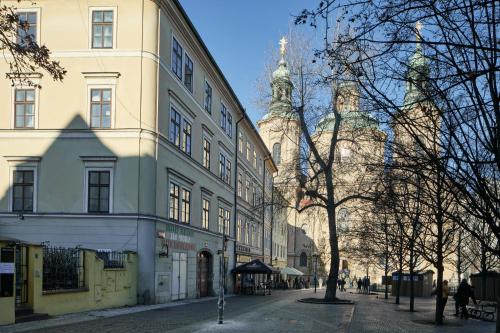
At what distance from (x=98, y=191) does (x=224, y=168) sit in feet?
59.1

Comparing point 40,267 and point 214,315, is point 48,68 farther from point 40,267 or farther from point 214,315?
point 214,315

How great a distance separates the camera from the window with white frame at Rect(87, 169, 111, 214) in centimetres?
2788

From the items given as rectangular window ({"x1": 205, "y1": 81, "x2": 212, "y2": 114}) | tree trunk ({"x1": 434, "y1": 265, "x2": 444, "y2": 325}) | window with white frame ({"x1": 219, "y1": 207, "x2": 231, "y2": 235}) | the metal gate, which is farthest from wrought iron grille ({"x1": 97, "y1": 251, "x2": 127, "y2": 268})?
window with white frame ({"x1": 219, "y1": 207, "x2": 231, "y2": 235})

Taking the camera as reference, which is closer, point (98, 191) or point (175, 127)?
point (98, 191)

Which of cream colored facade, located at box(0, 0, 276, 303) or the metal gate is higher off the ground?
cream colored facade, located at box(0, 0, 276, 303)

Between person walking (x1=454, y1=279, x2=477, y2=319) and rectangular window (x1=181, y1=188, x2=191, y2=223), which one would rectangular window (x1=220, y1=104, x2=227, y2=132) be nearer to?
rectangular window (x1=181, y1=188, x2=191, y2=223)

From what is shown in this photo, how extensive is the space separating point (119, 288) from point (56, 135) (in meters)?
8.13

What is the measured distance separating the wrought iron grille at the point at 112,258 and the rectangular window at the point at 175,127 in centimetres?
751

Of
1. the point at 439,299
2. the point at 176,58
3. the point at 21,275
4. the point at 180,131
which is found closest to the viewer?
the point at 21,275

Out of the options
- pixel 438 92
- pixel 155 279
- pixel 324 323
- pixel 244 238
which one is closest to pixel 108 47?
pixel 155 279

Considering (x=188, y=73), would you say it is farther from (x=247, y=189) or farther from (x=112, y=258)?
(x=247, y=189)

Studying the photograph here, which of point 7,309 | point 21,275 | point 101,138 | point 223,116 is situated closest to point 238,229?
point 223,116

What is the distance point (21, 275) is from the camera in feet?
60.4

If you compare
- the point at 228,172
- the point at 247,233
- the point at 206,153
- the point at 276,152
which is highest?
the point at 276,152
